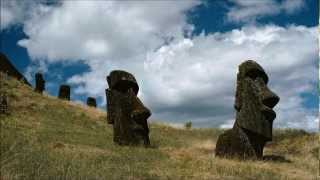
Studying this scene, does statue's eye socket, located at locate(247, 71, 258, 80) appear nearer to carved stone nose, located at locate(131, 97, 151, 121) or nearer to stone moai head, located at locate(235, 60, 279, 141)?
stone moai head, located at locate(235, 60, 279, 141)

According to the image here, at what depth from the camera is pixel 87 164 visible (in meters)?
18.3

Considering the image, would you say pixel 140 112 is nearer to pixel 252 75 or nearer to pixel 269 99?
pixel 252 75

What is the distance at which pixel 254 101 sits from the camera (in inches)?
1020

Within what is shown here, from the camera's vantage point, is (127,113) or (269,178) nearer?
(269,178)

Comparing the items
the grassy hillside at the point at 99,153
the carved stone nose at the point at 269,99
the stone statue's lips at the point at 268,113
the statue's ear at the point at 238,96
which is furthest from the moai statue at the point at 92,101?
the stone statue's lips at the point at 268,113

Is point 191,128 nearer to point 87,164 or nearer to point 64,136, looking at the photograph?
point 64,136

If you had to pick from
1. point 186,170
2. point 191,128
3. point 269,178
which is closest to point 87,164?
point 186,170

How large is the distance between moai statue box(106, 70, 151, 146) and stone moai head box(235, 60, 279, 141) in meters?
4.50

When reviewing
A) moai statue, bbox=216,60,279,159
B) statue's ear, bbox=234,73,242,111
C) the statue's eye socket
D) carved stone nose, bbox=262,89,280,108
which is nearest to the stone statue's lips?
moai statue, bbox=216,60,279,159

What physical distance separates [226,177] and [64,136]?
40.3 feet

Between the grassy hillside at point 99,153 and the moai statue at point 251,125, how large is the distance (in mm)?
975

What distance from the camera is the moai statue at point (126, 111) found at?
2741 centimetres

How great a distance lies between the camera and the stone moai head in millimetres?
25547

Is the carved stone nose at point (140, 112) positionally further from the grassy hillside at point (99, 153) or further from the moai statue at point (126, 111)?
the grassy hillside at point (99, 153)
